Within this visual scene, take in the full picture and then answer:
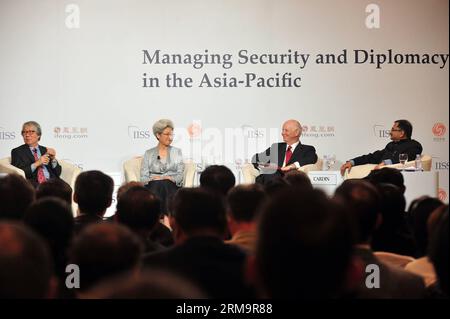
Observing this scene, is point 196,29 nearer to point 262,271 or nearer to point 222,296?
point 222,296

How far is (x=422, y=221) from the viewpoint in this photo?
10.8 ft

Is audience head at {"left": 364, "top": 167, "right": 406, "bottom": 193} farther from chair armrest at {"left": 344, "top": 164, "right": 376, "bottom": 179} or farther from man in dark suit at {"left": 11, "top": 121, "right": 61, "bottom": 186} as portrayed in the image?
man in dark suit at {"left": 11, "top": 121, "right": 61, "bottom": 186}

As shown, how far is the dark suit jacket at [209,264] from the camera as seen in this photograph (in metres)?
2.41

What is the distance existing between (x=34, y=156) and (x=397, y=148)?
4833mm

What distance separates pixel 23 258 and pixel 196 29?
361 inches

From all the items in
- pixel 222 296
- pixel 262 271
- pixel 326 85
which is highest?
pixel 326 85

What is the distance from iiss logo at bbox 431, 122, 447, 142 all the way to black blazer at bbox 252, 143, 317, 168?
196 centimetres

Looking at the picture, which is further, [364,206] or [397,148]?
[397,148]

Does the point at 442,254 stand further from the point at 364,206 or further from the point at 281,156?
the point at 281,156

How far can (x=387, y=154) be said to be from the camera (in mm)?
9930

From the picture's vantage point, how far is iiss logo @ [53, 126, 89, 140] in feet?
34.1

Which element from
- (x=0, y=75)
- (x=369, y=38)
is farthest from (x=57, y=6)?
(x=369, y=38)

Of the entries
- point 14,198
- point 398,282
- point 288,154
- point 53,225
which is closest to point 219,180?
point 14,198

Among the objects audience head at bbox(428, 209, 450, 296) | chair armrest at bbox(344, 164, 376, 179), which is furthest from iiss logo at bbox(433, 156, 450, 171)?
audience head at bbox(428, 209, 450, 296)
